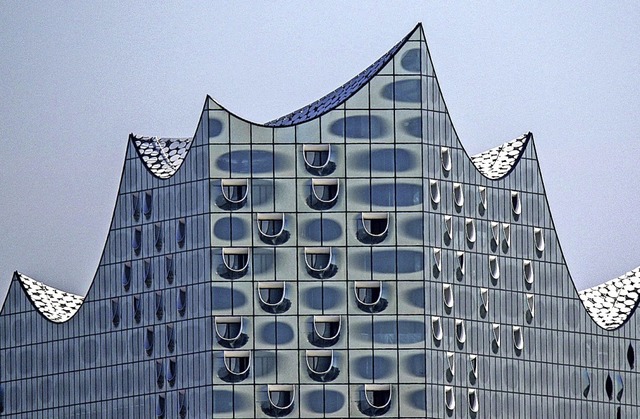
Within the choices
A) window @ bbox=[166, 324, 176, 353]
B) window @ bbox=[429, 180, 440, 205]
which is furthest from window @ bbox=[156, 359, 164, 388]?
window @ bbox=[429, 180, 440, 205]

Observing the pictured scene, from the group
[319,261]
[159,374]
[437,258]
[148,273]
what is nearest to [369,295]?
[319,261]

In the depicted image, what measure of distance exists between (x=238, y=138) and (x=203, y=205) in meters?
3.46

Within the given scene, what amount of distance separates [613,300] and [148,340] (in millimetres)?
26317

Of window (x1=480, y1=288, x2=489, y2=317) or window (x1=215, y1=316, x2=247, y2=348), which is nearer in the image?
window (x1=215, y1=316, x2=247, y2=348)

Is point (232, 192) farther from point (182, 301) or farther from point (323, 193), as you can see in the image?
point (182, 301)

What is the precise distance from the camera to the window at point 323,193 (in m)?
95.3

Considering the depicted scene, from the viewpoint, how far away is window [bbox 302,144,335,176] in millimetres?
95625

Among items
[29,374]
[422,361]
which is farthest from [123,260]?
[422,361]

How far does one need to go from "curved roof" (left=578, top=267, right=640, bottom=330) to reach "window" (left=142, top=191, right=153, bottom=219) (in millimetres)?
23640

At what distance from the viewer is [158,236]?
101 m

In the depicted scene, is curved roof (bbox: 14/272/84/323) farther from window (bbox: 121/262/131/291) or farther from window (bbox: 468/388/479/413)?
window (bbox: 468/388/479/413)

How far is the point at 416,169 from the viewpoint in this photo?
96125 millimetres

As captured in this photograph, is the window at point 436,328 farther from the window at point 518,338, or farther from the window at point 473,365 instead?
the window at point 518,338

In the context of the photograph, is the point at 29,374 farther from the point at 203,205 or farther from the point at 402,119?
the point at 402,119
